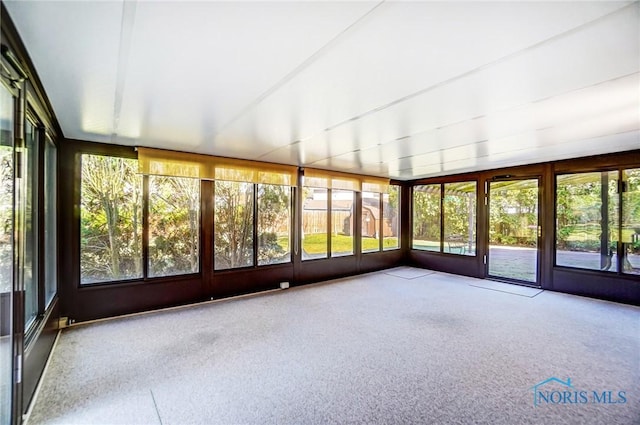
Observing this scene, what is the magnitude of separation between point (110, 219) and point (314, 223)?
133 inches

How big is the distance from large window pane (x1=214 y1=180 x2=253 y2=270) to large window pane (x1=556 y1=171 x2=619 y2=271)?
5.50m

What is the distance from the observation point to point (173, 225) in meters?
4.27

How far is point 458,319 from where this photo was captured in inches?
149

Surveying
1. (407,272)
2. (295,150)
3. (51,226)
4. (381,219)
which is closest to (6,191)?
(51,226)

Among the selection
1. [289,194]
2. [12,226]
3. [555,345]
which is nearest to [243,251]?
[289,194]

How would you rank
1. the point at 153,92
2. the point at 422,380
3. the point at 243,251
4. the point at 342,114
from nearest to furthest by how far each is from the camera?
the point at 153,92 < the point at 422,380 < the point at 342,114 < the point at 243,251

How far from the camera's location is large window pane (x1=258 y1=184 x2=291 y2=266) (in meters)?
5.16

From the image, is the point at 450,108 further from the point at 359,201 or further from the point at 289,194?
the point at 359,201

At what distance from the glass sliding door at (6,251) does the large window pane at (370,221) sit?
Answer: 5711 millimetres

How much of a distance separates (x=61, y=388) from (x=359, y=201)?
5479 millimetres

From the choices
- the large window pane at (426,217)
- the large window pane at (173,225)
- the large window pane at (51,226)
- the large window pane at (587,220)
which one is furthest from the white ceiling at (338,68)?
the large window pane at (426,217)

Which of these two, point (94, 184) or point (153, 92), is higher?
point (153, 92)

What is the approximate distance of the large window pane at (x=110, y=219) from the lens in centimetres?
371

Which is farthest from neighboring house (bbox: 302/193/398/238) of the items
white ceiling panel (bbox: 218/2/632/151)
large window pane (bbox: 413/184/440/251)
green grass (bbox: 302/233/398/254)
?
white ceiling panel (bbox: 218/2/632/151)
